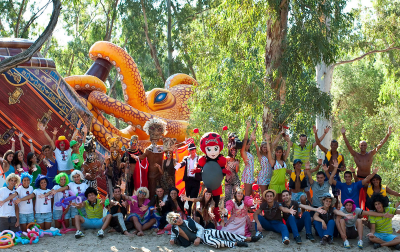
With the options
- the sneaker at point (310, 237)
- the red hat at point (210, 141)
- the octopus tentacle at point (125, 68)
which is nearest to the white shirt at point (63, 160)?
the red hat at point (210, 141)

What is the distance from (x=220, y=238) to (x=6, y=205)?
3165 mm

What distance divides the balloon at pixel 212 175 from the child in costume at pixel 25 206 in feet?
8.67

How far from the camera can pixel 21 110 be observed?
26.2 feet

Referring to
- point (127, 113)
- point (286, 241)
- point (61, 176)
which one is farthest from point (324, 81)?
point (61, 176)

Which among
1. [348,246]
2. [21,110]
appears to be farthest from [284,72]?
[21,110]

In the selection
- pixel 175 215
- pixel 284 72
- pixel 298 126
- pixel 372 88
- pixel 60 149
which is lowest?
pixel 175 215

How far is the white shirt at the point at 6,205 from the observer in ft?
20.7

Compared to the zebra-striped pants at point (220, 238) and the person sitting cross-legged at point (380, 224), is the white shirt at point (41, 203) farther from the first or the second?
the person sitting cross-legged at point (380, 224)

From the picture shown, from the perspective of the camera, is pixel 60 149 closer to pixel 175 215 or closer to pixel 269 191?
pixel 175 215

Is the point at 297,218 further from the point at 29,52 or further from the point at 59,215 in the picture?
the point at 29,52

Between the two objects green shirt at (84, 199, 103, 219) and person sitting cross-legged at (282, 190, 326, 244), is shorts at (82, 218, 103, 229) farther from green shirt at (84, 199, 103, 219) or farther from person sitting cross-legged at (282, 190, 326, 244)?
person sitting cross-legged at (282, 190, 326, 244)

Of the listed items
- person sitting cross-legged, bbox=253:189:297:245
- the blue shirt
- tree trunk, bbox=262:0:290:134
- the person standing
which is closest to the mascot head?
the person standing

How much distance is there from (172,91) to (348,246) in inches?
305

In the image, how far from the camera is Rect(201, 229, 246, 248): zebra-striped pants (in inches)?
238
